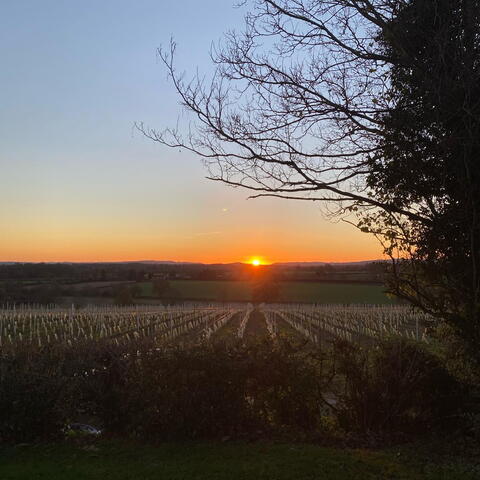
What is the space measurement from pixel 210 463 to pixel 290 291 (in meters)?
75.6

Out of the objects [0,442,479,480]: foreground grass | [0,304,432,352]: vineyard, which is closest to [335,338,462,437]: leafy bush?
[0,442,479,480]: foreground grass

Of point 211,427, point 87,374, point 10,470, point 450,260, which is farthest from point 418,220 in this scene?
point 10,470

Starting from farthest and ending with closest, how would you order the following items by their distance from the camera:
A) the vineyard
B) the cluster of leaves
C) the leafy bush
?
1. the vineyard
2. the leafy bush
3. the cluster of leaves

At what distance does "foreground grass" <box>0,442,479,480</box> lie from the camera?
5051 mm

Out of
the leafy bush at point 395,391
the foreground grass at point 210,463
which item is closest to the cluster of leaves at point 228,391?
the leafy bush at point 395,391

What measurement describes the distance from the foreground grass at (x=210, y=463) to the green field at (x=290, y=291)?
61.7m

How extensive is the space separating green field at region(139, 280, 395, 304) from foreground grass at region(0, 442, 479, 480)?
61.7 meters

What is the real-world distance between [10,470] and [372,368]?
430 centimetres

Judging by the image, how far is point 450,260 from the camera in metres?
6.95

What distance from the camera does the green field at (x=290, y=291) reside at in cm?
6953

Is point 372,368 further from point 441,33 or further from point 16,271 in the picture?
point 16,271

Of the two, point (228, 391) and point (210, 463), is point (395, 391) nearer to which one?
point (228, 391)

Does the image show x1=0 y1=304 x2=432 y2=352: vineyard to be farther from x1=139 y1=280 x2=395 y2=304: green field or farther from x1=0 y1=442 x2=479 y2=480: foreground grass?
x1=0 y1=442 x2=479 y2=480: foreground grass

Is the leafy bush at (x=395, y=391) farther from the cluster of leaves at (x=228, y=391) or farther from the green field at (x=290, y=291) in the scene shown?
the green field at (x=290, y=291)
